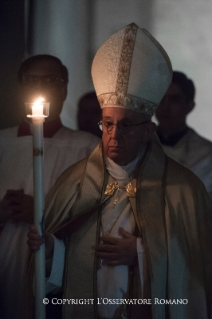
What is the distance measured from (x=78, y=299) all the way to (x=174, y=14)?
2.18 m

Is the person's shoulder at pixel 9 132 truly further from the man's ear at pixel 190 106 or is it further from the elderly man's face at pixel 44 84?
the man's ear at pixel 190 106

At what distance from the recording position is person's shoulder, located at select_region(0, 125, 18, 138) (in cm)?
372

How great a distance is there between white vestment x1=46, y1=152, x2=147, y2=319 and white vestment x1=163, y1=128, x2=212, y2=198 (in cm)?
68

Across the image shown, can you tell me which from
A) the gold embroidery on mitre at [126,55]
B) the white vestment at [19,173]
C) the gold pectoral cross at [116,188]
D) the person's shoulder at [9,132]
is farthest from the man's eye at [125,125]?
the person's shoulder at [9,132]

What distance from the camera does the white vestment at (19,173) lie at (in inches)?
136

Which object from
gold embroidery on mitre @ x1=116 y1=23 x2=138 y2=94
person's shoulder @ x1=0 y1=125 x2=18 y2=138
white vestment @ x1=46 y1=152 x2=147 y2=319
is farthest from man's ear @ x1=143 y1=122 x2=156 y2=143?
person's shoulder @ x1=0 y1=125 x2=18 y2=138

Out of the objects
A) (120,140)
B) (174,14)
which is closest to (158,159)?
(120,140)

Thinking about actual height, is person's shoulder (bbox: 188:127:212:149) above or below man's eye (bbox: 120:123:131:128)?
below

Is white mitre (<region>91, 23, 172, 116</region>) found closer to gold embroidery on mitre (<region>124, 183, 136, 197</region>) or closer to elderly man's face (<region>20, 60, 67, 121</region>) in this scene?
gold embroidery on mitre (<region>124, 183, 136, 197</region>)

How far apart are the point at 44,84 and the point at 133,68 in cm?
83

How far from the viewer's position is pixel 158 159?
3004 millimetres

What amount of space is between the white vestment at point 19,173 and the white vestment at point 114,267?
0.59 meters

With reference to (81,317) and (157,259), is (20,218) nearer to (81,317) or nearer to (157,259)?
(81,317)

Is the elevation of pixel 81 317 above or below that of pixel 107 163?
below
